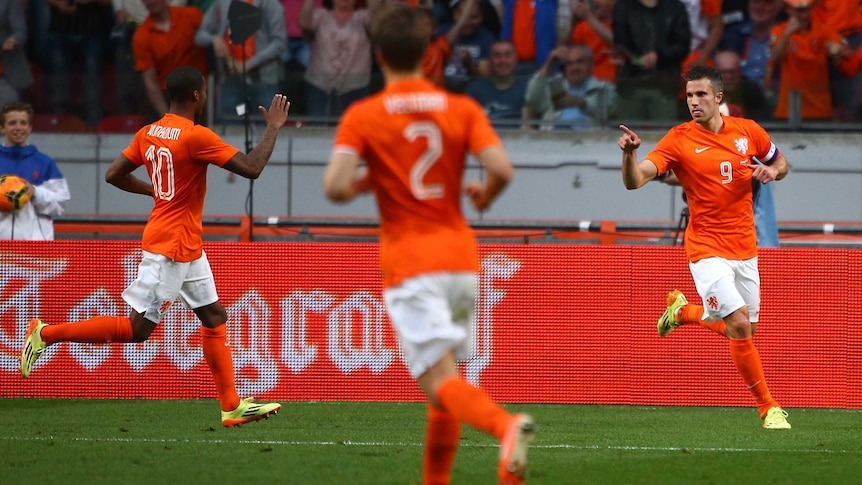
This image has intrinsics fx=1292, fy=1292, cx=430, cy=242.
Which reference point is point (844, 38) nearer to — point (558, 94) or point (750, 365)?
point (558, 94)

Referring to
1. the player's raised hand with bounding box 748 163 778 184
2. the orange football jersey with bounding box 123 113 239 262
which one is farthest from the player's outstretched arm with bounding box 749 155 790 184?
the orange football jersey with bounding box 123 113 239 262

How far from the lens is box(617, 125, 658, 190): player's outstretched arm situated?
753 centimetres

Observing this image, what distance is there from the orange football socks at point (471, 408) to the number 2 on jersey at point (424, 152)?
76 centimetres

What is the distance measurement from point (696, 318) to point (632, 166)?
166cm

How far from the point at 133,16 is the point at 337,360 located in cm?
693

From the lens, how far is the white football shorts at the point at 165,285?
823cm

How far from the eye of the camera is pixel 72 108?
14.4 meters

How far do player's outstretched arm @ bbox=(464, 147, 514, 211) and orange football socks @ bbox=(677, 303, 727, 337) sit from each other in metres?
4.12

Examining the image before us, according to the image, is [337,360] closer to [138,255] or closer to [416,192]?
[138,255]

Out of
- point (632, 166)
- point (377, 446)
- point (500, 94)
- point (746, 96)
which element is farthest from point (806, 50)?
point (377, 446)

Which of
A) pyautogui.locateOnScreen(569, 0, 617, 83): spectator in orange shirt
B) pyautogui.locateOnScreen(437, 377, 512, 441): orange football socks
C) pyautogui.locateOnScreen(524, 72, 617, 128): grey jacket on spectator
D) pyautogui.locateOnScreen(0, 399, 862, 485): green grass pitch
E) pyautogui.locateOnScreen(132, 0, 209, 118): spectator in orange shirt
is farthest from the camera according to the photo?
pyautogui.locateOnScreen(132, 0, 209, 118): spectator in orange shirt

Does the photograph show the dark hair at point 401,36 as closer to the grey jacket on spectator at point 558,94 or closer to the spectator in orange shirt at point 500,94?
the spectator in orange shirt at point 500,94

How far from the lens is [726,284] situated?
847 centimetres

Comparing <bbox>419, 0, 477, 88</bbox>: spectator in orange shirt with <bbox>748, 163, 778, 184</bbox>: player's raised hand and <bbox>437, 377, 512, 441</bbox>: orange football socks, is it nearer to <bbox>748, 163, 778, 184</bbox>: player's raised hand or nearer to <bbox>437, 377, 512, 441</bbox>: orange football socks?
<bbox>748, 163, 778, 184</bbox>: player's raised hand
